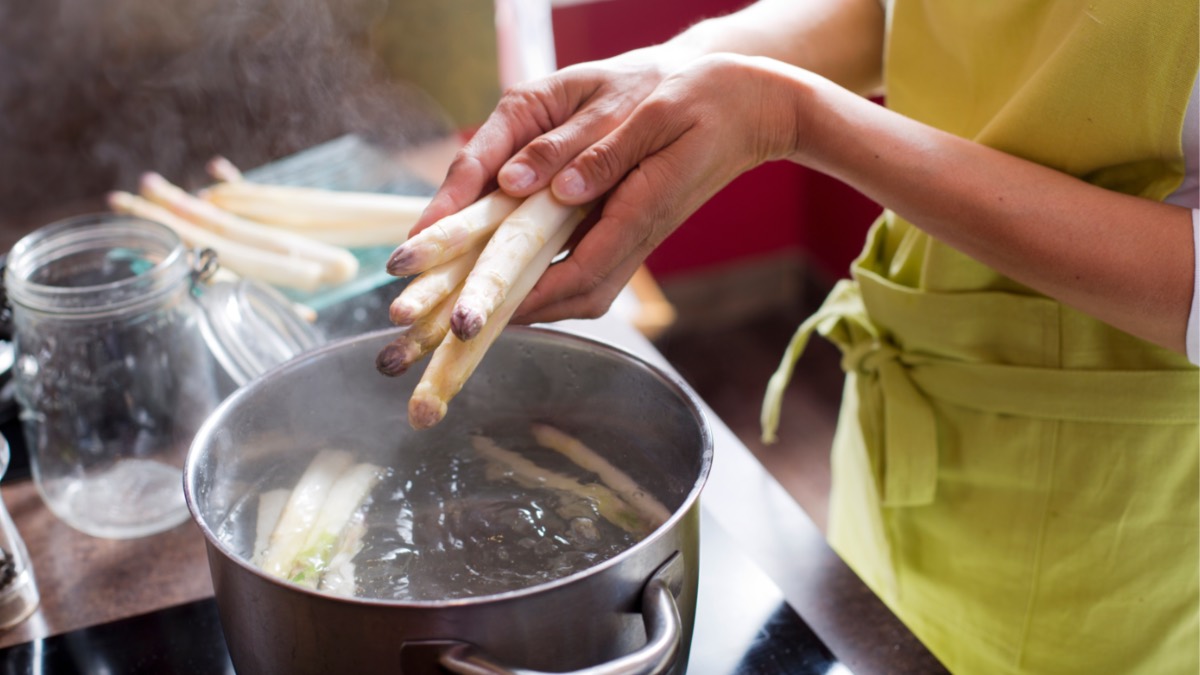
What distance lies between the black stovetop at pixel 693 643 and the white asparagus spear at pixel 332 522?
13 centimetres

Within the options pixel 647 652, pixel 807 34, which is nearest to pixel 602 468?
pixel 647 652

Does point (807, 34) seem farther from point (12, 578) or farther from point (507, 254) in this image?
point (12, 578)

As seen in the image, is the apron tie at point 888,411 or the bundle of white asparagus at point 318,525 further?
the apron tie at point 888,411

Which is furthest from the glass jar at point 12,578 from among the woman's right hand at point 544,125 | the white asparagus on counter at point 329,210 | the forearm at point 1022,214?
the forearm at point 1022,214

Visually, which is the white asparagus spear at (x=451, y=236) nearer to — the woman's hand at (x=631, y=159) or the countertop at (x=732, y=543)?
the woman's hand at (x=631, y=159)

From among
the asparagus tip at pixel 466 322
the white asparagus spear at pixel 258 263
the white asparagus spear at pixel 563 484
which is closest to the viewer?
the asparagus tip at pixel 466 322

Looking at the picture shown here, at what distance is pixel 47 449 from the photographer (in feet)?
2.90

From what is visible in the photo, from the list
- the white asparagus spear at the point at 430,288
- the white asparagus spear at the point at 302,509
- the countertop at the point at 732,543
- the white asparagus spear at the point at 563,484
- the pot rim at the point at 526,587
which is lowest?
the countertop at the point at 732,543

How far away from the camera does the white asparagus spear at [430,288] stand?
0.59 m

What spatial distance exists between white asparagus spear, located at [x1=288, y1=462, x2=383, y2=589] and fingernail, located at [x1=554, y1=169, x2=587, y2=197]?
24 centimetres

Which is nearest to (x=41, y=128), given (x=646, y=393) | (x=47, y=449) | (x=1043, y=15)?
(x=47, y=449)

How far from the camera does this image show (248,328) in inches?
35.4

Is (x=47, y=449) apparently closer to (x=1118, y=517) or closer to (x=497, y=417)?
(x=497, y=417)

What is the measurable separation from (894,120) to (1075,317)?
8.5 inches
